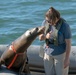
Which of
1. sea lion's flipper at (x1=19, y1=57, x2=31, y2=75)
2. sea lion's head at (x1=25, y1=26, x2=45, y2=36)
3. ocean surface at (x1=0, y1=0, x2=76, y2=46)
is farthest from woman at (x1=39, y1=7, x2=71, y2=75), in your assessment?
ocean surface at (x1=0, y1=0, x2=76, y2=46)

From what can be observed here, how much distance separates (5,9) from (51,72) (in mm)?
8390

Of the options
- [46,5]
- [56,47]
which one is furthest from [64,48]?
[46,5]

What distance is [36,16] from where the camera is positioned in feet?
39.7

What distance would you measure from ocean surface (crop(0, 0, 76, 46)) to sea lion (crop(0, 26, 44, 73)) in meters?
3.95

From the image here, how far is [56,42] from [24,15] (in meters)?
7.39

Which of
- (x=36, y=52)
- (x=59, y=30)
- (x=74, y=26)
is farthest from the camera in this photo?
(x=74, y=26)

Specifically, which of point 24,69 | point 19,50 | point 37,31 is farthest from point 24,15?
point 37,31

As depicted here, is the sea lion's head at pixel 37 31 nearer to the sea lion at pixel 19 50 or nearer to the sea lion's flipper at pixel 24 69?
the sea lion at pixel 19 50

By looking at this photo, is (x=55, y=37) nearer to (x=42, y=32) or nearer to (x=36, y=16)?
(x=42, y=32)

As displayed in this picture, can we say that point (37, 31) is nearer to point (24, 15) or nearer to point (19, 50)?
point (19, 50)

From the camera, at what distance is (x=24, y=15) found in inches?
486

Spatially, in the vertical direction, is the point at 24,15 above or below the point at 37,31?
below

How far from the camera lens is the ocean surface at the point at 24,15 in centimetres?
1024

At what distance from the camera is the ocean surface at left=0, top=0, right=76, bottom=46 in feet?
33.6
